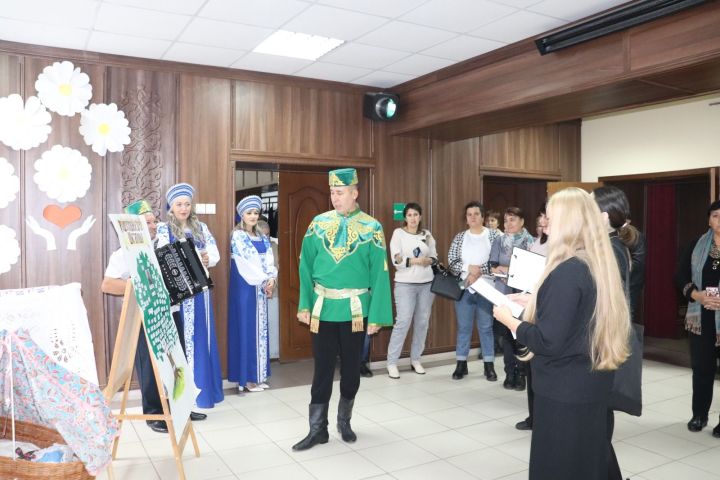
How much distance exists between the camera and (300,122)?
A: 17.7 feet

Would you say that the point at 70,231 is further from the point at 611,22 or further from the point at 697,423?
the point at 697,423

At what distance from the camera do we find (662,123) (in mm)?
6258

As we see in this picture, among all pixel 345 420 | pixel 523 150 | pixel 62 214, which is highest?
pixel 523 150

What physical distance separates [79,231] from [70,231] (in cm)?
6

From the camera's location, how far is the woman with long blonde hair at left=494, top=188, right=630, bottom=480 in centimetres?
193

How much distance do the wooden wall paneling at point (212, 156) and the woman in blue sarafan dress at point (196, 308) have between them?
68cm

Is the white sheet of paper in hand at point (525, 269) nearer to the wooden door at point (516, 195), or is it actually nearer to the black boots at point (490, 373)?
the black boots at point (490, 373)

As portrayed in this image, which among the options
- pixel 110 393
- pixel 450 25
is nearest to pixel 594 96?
pixel 450 25

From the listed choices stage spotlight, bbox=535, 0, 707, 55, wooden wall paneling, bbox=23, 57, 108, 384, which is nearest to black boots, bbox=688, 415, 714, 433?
stage spotlight, bbox=535, 0, 707, 55

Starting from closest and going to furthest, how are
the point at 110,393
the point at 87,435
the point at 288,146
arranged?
the point at 87,435
the point at 110,393
the point at 288,146

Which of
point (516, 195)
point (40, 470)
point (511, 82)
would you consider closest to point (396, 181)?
point (511, 82)

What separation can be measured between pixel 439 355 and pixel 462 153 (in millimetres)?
2241

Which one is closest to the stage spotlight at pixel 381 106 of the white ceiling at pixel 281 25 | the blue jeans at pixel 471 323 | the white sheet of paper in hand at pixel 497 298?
the white ceiling at pixel 281 25

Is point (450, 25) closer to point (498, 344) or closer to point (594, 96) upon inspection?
point (594, 96)
